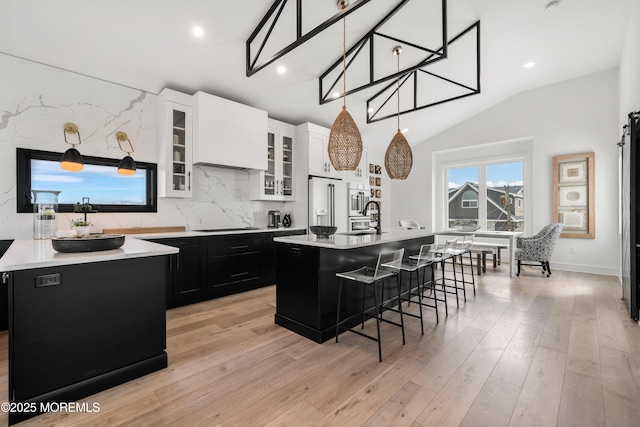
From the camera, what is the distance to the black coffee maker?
197 inches

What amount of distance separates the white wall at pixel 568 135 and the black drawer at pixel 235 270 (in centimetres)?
555

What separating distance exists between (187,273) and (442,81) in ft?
17.0

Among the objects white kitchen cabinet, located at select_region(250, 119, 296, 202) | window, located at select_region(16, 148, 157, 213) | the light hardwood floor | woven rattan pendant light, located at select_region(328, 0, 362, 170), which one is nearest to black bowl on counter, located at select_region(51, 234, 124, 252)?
the light hardwood floor

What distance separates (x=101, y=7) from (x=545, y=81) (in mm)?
7035

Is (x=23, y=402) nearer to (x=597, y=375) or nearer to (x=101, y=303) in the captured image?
(x=101, y=303)

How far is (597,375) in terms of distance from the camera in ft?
6.79

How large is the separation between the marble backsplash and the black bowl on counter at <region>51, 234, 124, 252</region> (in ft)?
5.58

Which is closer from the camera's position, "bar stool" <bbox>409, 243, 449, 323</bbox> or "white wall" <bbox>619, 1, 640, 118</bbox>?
"bar stool" <bbox>409, 243, 449, 323</bbox>

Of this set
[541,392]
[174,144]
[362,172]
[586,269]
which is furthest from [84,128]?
[586,269]

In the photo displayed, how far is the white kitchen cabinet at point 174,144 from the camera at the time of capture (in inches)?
148

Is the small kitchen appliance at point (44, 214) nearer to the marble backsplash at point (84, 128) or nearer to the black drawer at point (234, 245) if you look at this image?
the marble backsplash at point (84, 128)

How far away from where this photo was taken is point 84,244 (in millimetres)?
1973

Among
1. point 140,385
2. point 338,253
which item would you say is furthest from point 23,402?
point 338,253

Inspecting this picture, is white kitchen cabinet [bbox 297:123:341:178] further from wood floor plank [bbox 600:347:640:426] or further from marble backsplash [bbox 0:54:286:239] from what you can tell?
wood floor plank [bbox 600:347:640:426]
